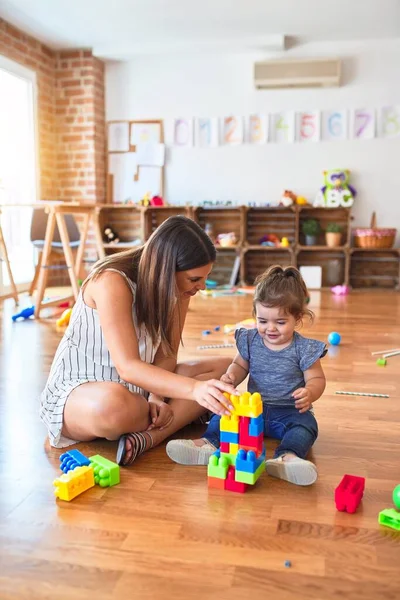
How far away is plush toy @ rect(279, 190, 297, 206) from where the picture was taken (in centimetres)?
521

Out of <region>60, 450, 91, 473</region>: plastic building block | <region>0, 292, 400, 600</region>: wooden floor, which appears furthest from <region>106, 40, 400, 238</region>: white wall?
<region>60, 450, 91, 473</region>: plastic building block

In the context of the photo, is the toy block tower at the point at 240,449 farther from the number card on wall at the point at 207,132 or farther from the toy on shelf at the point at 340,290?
the number card on wall at the point at 207,132

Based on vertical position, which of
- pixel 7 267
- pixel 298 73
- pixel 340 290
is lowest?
pixel 340 290

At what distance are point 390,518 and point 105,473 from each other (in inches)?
25.0

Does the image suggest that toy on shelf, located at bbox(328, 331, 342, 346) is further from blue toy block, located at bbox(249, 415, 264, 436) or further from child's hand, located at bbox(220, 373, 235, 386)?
blue toy block, located at bbox(249, 415, 264, 436)

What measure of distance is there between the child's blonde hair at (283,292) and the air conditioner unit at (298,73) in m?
4.12

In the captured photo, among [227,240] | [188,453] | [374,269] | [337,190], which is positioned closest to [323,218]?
[337,190]

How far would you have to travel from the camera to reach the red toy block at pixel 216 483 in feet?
4.34

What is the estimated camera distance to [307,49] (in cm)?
523

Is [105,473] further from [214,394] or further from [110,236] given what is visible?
[110,236]

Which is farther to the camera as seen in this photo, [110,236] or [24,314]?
[110,236]

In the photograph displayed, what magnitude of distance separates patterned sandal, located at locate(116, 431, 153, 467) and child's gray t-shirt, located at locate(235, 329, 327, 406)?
361mm

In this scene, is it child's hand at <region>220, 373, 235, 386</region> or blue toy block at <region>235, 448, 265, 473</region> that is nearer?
blue toy block at <region>235, 448, 265, 473</region>

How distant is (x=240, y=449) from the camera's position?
1298 mm
